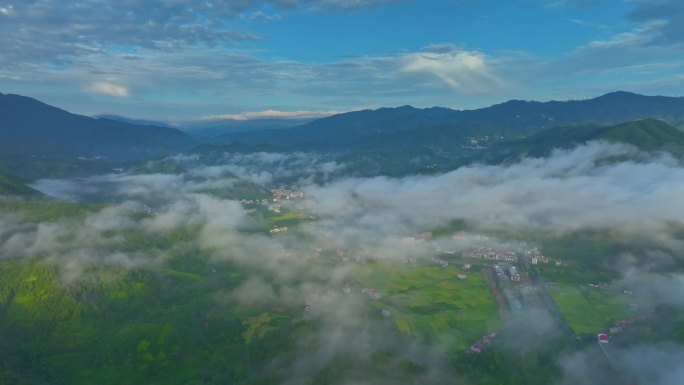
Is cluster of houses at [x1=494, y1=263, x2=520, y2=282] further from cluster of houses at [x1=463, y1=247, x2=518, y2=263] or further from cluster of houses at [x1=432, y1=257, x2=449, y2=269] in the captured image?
cluster of houses at [x1=432, y1=257, x2=449, y2=269]

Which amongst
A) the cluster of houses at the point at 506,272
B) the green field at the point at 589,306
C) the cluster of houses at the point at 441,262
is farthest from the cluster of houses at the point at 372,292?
the green field at the point at 589,306

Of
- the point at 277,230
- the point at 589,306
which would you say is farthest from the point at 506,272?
the point at 277,230

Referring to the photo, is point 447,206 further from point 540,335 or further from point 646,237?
point 540,335

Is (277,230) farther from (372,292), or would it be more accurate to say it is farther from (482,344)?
(482,344)

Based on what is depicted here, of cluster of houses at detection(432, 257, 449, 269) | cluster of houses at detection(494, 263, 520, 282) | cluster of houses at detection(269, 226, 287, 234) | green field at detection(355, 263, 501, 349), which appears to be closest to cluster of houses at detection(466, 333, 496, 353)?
green field at detection(355, 263, 501, 349)

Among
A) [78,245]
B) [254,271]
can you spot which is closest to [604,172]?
[254,271]

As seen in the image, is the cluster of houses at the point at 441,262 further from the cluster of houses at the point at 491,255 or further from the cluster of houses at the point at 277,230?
the cluster of houses at the point at 277,230
